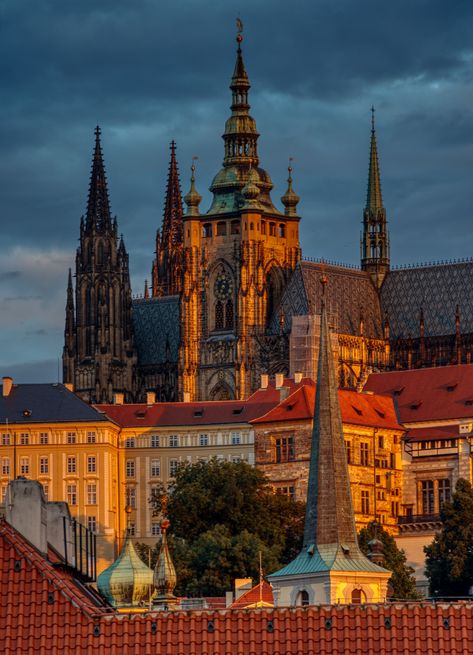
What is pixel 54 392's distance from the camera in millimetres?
190750

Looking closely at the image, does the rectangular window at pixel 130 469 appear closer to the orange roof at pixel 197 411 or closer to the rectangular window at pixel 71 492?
the orange roof at pixel 197 411

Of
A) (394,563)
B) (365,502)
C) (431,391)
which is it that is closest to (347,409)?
(365,502)

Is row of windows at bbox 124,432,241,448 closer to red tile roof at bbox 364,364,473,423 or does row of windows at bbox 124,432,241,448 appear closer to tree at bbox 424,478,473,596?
red tile roof at bbox 364,364,473,423

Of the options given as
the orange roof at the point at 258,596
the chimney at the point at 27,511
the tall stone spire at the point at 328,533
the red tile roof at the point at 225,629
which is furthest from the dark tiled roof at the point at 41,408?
the red tile roof at the point at 225,629

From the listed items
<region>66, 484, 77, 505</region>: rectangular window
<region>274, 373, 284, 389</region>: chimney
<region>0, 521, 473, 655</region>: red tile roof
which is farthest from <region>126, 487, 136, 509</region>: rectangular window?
<region>0, 521, 473, 655</region>: red tile roof

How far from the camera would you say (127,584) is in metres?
72.7

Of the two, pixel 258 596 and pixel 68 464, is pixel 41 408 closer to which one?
pixel 68 464

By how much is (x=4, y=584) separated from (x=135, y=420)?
439ft

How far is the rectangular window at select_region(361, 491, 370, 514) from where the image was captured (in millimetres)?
181750

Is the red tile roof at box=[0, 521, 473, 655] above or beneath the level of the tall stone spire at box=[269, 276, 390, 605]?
beneath

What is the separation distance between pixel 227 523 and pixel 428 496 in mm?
24735

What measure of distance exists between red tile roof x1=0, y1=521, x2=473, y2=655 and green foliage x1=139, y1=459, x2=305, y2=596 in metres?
88.9

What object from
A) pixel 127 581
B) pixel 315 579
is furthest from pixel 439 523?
pixel 127 581

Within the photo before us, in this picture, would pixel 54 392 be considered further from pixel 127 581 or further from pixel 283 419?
pixel 127 581
